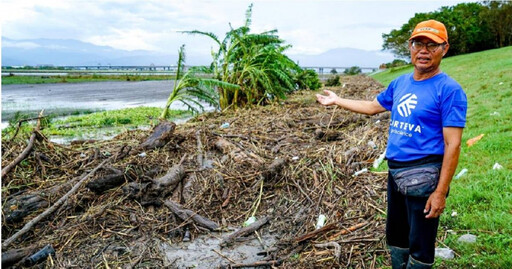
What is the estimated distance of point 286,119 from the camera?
765 cm

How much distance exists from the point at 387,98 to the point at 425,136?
557mm

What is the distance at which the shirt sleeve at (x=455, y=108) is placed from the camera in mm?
2170

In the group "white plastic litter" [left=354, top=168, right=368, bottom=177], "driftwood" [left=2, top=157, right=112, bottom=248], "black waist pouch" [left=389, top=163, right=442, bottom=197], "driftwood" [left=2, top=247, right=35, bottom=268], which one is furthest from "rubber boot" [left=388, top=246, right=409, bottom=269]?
"driftwood" [left=2, top=157, right=112, bottom=248]

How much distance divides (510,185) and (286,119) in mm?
4255

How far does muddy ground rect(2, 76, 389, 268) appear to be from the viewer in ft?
11.5

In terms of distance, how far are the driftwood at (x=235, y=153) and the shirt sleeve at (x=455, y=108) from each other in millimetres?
3069

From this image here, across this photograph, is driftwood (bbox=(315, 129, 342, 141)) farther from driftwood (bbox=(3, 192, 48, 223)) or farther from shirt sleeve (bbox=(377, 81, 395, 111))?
driftwood (bbox=(3, 192, 48, 223))

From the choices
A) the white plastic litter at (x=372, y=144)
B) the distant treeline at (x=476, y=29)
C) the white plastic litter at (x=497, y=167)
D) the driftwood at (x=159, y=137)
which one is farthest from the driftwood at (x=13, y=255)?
the distant treeline at (x=476, y=29)

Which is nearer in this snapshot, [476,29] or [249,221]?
[249,221]

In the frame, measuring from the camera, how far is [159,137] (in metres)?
5.71

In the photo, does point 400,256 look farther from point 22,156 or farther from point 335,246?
point 22,156

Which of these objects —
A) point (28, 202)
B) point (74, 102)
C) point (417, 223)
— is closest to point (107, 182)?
point (28, 202)

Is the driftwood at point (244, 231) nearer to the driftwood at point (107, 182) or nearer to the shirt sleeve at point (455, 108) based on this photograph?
the driftwood at point (107, 182)

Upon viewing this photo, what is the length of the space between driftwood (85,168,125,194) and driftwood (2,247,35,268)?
39.5 inches
